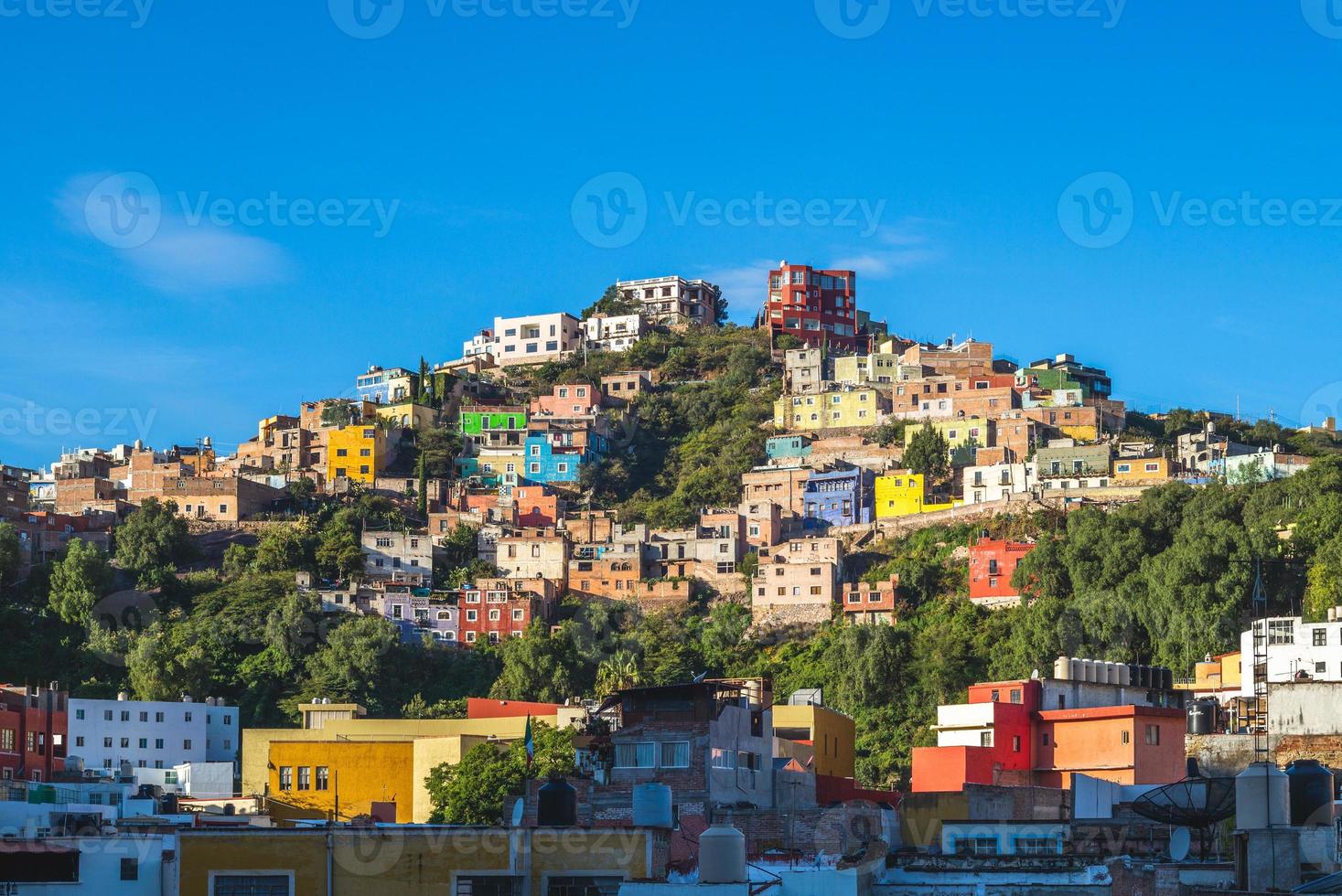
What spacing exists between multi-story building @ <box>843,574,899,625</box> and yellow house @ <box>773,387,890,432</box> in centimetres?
1714

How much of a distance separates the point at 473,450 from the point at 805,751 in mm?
54579

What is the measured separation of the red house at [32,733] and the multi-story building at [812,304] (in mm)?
50316

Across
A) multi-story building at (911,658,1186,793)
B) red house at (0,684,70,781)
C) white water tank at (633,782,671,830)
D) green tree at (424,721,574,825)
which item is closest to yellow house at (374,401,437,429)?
red house at (0,684,70,781)

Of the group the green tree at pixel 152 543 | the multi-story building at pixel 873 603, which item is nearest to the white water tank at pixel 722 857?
the multi-story building at pixel 873 603

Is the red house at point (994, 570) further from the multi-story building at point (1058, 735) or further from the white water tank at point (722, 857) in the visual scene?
the white water tank at point (722, 857)

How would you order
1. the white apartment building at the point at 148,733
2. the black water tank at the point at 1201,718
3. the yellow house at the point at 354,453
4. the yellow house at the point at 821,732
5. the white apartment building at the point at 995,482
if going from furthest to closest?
the yellow house at the point at 354,453
the white apartment building at the point at 995,482
the white apartment building at the point at 148,733
the yellow house at the point at 821,732
the black water tank at the point at 1201,718

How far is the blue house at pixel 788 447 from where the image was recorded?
90.4 metres

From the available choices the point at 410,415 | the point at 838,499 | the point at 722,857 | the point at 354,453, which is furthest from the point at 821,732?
the point at 410,415

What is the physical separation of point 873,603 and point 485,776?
29.9 meters

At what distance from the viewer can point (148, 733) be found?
63281 mm

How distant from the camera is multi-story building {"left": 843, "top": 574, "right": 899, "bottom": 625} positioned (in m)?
73.1

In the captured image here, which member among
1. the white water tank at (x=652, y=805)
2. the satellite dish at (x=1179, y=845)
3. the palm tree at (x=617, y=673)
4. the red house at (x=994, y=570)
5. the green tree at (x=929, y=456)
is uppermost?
the green tree at (x=929, y=456)

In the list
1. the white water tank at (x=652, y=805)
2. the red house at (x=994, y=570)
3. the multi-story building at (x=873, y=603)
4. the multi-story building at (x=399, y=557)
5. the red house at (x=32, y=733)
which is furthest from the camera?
the multi-story building at (x=399, y=557)

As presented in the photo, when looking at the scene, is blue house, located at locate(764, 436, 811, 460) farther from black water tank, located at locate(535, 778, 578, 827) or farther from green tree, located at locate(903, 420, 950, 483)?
black water tank, located at locate(535, 778, 578, 827)
